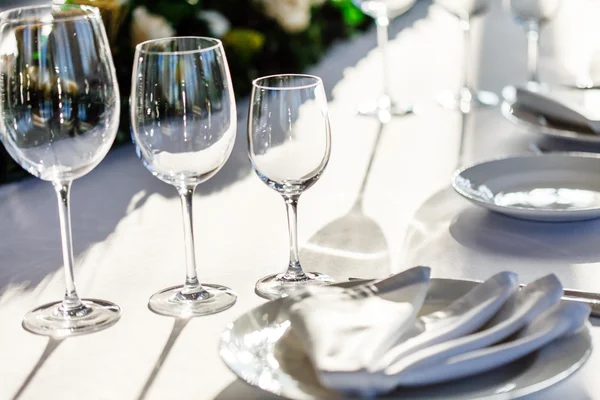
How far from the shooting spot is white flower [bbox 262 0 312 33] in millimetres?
1812

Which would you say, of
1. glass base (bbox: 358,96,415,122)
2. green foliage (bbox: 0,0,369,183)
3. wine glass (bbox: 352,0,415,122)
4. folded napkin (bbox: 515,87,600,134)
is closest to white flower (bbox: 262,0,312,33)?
green foliage (bbox: 0,0,369,183)

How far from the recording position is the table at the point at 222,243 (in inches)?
31.4

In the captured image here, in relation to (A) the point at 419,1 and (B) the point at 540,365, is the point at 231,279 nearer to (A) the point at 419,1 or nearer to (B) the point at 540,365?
(B) the point at 540,365

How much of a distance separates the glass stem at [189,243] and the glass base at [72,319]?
7 centimetres

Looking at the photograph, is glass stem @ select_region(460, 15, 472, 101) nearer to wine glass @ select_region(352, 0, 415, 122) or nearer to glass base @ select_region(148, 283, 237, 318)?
wine glass @ select_region(352, 0, 415, 122)

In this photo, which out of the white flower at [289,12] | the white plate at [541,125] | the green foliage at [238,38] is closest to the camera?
the white plate at [541,125]

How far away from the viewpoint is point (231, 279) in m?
0.99

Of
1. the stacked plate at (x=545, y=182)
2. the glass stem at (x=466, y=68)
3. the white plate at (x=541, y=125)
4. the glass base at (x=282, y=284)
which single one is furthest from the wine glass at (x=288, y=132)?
the glass stem at (x=466, y=68)

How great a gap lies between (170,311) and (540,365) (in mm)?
365

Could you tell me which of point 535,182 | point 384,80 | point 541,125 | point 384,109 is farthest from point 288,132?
point 384,80

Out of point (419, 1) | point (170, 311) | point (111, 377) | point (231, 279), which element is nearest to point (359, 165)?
point (231, 279)

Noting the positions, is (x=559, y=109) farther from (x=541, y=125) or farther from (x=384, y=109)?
(x=384, y=109)

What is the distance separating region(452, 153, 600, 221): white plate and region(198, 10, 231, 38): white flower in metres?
0.65

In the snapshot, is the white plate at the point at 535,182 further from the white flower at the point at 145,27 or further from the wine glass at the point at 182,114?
the white flower at the point at 145,27
